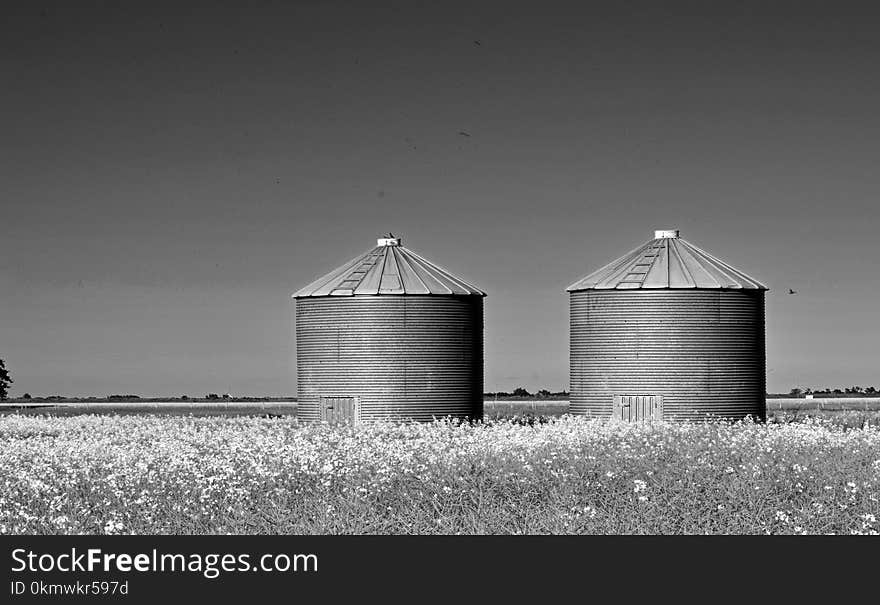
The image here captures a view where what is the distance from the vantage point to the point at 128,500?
18.9m

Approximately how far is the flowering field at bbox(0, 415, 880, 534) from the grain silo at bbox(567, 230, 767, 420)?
2029 cm

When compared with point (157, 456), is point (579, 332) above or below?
above

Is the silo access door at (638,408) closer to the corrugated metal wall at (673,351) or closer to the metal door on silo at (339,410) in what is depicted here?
the corrugated metal wall at (673,351)

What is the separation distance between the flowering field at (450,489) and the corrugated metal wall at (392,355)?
21489 millimetres

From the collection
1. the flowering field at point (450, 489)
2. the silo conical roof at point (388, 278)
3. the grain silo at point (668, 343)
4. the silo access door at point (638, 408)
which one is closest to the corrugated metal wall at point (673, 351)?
the grain silo at point (668, 343)

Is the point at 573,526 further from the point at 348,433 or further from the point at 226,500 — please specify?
the point at 348,433

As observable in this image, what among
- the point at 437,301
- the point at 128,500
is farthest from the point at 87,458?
the point at 437,301

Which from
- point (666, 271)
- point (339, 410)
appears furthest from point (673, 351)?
point (339, 410)

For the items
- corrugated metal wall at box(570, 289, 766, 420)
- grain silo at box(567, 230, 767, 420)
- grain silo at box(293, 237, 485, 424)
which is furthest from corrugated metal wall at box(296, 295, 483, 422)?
corrugated metal wall at box(570, 289, 766, 420)

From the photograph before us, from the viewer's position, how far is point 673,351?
45500 mm

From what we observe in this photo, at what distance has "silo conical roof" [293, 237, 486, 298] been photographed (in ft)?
155

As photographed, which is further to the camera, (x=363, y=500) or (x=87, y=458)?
(x=87, y=458)

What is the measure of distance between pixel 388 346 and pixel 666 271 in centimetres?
1072
